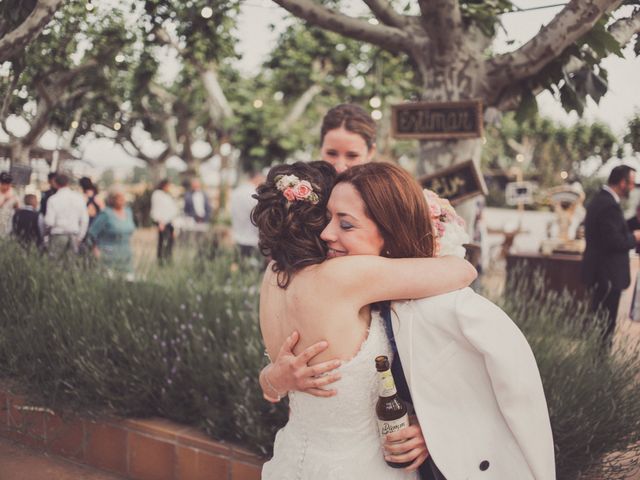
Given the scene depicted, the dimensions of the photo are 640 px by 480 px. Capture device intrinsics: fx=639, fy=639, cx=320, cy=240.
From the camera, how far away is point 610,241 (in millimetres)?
A: 5652

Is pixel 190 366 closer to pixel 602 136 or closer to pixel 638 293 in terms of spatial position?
pixel 638 293

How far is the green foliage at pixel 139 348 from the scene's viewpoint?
3.15m

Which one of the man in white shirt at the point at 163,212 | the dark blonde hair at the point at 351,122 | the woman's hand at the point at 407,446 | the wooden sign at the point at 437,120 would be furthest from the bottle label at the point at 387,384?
the man in white shirt at the point at 163,212

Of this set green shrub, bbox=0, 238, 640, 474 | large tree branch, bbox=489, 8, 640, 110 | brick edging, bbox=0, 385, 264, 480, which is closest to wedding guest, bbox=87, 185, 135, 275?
green shrub, bbox=0, 238, 640, 474

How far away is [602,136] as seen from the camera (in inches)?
1438

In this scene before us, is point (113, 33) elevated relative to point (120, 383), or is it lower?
elevated

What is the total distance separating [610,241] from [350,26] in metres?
3.26

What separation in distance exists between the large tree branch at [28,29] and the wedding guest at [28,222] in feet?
7.80

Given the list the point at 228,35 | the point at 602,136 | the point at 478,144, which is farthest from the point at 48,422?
the point at 602,136

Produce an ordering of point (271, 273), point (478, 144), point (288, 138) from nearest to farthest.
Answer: point (271, 273)
point (478, 144)
point (288, 138)

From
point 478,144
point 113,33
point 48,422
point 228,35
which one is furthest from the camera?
point 228,35

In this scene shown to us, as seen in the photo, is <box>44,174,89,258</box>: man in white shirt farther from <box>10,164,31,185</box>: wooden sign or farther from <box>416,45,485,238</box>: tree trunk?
<box>416,45,485,238</box>: tree trunk

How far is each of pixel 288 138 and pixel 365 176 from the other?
1405 centimetres

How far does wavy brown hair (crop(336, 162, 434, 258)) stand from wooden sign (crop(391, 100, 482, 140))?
7.50 feet
